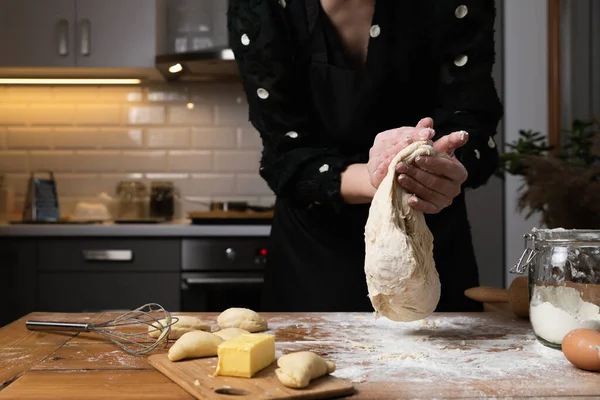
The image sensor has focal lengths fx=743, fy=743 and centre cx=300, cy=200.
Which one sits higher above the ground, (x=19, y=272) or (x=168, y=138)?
(x=168, y=138)

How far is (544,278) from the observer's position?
3.24 feet

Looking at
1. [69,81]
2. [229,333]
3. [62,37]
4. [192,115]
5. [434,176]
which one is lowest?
[229,333]

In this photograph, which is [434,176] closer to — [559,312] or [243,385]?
[559,312]

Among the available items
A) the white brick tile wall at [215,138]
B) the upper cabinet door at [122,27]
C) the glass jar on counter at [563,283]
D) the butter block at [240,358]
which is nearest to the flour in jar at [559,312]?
the glass jar on counter at [563,283]

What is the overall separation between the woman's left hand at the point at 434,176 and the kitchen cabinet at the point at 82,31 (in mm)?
1890

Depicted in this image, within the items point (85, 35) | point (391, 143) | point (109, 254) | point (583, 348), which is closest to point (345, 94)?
point (391, 143)

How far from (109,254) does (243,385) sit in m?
1.77

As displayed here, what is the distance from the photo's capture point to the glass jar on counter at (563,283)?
95 cm

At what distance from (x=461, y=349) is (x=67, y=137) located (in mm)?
2446

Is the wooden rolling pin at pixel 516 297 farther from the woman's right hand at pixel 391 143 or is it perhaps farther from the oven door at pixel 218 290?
the oven door at pixel 218 290

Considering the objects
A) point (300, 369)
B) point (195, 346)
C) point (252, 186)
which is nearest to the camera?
point (300, 369)

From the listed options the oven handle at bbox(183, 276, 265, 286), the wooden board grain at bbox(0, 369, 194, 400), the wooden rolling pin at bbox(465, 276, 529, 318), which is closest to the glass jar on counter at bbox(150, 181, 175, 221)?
the oven handle at bbox(183, 276, 265, 286)

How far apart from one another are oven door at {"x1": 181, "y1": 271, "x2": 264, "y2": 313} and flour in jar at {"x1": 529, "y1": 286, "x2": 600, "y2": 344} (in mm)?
1530

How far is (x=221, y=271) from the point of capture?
2.46 m
